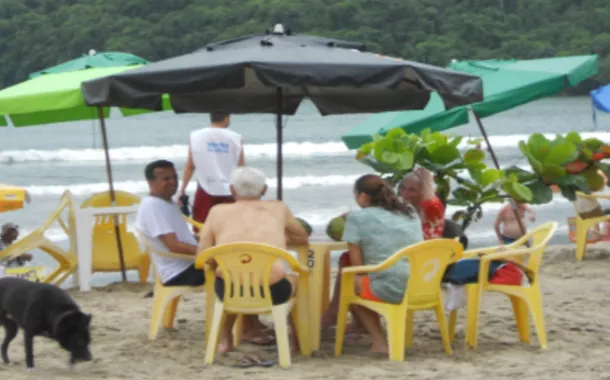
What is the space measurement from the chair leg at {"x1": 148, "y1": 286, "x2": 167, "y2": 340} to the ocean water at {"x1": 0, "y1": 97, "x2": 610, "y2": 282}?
2.44 m

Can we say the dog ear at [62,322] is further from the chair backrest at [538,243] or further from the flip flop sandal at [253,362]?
the chair backrest at [538,243]

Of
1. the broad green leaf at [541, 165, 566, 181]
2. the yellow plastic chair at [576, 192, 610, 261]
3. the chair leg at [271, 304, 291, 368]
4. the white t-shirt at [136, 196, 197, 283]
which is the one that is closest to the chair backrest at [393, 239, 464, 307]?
the chair leg at [271, 304, 291, 368]

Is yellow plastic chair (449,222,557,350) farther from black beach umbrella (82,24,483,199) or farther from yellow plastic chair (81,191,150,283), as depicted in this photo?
yellow plastic chair (81,191,150,283)

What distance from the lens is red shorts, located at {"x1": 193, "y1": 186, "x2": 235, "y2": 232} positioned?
24.1 feet

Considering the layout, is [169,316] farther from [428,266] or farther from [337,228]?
[428,266]

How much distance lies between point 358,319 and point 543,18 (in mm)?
53744

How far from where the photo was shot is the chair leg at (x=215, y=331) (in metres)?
5.35

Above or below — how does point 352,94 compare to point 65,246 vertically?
above

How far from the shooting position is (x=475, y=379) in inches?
199

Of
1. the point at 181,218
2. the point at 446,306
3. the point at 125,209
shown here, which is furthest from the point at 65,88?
the point at 446,306

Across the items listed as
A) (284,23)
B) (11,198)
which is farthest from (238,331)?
(284,23)

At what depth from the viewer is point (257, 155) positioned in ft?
119

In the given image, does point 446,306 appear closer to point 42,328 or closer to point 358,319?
point 358,319

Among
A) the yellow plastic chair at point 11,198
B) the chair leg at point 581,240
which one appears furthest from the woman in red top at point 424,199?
the chair leg at point 581,240
